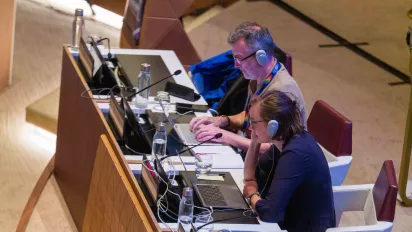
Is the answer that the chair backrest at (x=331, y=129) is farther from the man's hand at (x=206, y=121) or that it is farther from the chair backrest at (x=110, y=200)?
the chair backrest at (x=110, y=200)

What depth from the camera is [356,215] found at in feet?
17.8

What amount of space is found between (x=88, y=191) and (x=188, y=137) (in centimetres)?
71

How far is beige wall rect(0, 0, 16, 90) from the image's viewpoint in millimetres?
6477

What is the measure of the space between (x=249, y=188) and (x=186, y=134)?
748 millimetres

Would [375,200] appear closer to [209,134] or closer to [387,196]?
[387,196]

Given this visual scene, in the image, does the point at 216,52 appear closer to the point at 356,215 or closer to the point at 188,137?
the point at 356,215

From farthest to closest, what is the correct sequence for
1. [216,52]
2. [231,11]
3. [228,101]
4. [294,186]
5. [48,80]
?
[231,11] → [216,52] → [48,80] → [228,101] → [294,186]

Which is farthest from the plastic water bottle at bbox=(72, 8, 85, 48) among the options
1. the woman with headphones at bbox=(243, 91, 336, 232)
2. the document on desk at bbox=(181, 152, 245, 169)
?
the woman with headphones at bbox=(243, 91, 336, 232)

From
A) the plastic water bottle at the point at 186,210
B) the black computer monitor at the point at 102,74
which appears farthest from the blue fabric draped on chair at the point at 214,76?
the plastic water bottle at the point at 186,210

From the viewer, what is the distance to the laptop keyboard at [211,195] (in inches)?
150

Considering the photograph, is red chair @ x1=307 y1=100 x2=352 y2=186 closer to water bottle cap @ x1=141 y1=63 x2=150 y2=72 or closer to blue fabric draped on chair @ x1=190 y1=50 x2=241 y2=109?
blue fabric draped on chair @ x1=190 y1=50 x2=241 y2=109

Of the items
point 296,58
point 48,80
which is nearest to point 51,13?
point 48,80

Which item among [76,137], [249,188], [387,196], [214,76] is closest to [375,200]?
[387,196]

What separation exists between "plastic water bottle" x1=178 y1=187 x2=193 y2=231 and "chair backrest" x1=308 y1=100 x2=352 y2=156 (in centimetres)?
128
